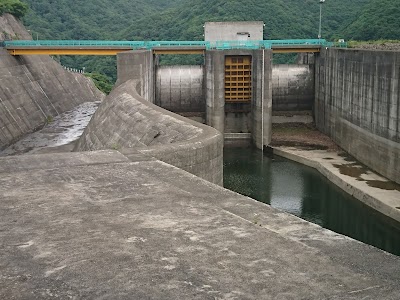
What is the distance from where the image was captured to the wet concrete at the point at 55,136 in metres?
29.1

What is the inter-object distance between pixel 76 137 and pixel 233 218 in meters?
24.8

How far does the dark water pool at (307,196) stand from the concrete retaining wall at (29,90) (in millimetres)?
12049

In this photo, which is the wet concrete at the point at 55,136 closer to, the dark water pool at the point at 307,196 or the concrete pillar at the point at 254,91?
the concrete pillar at the point at 254,91

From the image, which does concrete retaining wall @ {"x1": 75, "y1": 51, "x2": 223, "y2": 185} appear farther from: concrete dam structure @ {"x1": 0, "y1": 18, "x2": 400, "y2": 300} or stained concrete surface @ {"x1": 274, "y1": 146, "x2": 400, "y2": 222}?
stained concrete surface @ {"x1": 274, "y1": 146, "x2": 400, "y2": 222}

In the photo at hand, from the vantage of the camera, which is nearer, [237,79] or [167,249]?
[167,249]

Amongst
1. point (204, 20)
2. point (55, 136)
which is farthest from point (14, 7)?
point (204, 20)

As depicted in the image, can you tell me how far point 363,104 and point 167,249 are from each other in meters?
26.9

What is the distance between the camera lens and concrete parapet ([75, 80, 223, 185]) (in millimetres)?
12573

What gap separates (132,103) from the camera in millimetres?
23281

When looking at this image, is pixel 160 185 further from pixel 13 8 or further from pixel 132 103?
pixel 13 8

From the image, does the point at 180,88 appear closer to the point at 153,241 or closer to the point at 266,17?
the point at 266,17

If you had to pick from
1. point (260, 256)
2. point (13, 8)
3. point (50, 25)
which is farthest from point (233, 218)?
point (50, 25)

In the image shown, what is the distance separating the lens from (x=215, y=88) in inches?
1507

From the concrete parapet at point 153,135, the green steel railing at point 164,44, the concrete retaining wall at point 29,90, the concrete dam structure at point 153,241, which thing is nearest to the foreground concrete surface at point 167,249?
the concrete dam structure at point 153,241
